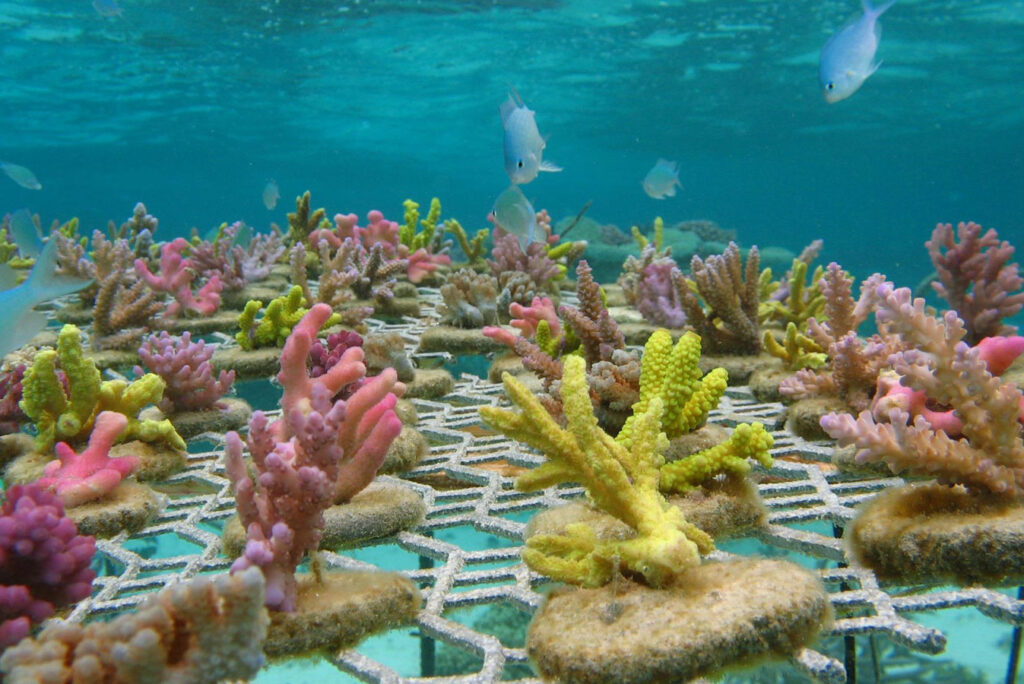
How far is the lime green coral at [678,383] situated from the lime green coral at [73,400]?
226 centimetres

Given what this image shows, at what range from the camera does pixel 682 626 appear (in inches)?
57.1

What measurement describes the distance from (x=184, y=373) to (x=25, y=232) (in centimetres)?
464

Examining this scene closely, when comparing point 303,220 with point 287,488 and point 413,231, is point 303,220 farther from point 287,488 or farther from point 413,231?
point 287,488

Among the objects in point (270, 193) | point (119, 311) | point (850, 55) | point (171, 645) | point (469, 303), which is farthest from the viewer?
point (270, 193)

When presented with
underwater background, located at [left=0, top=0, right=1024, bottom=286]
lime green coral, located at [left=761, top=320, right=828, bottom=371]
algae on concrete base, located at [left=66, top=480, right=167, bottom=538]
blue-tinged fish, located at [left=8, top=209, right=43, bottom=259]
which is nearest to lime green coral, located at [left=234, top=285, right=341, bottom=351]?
underwater background, located at [left=0, top=0, right=1024, bottom=286]

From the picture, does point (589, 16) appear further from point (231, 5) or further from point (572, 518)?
point (572, 518)

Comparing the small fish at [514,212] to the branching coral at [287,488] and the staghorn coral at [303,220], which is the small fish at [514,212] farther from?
the staghorn coral at [303,220]

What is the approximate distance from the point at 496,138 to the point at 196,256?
126 feet

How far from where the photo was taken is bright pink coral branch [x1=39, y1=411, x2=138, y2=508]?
2494mm

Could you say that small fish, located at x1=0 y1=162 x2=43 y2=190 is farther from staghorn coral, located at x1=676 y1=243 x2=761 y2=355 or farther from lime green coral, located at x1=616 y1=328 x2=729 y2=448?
lime green coral, located at x1=616 y1=328 x2=729 y2=448

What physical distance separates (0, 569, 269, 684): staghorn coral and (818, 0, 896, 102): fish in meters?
4.13

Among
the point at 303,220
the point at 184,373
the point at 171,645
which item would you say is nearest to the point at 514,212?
the point at 184,373

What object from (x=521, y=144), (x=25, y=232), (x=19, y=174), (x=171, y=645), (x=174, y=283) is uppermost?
(x=521, y=144)

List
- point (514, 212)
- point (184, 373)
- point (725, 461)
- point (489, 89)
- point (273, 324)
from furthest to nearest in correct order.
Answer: point (489, 89)
point (273, 324)
point (514, 212)
point (184, 373)
point (725, 461)
